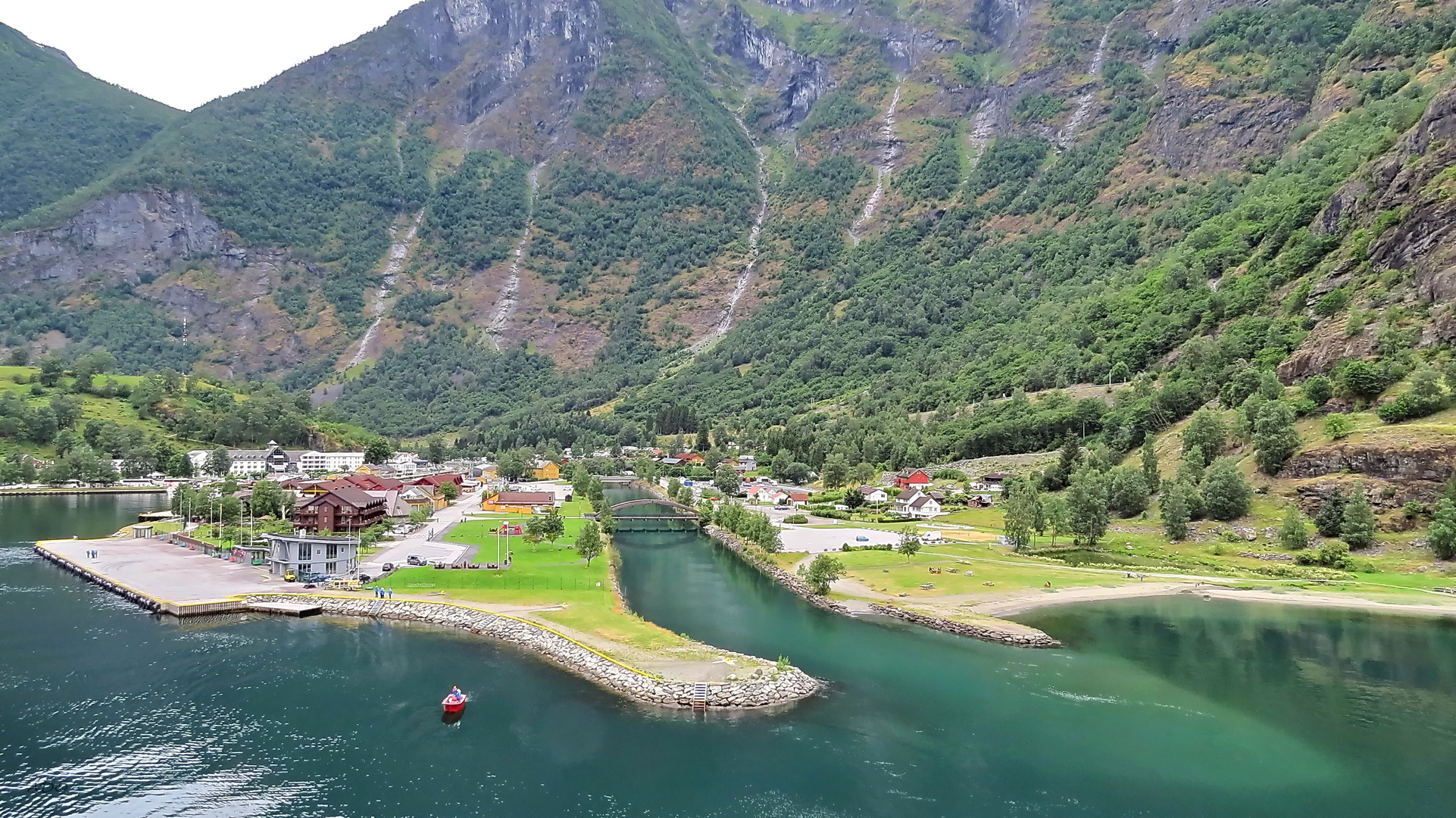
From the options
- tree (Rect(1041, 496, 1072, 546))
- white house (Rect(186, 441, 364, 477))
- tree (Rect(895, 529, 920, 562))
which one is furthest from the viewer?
white house (Rect(186, 441, 364, 477))

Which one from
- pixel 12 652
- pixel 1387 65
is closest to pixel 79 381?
pixel 12 652

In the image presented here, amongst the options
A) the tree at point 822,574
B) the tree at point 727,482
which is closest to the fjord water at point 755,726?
the tree at point 822,574

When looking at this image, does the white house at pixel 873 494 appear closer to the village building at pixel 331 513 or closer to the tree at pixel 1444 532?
the tree at pixel 1444 532

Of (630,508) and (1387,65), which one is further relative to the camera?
(1387,65)

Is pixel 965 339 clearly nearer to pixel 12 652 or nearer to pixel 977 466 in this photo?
pixel 977 466

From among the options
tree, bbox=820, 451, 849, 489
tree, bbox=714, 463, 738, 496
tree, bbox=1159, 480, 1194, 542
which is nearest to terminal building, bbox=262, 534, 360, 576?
tree, bbox=714, 463, 738, 496

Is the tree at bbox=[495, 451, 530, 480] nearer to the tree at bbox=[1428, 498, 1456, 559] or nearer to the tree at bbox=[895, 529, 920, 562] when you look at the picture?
the tree at bbox=[895, 529, 920, 562]
